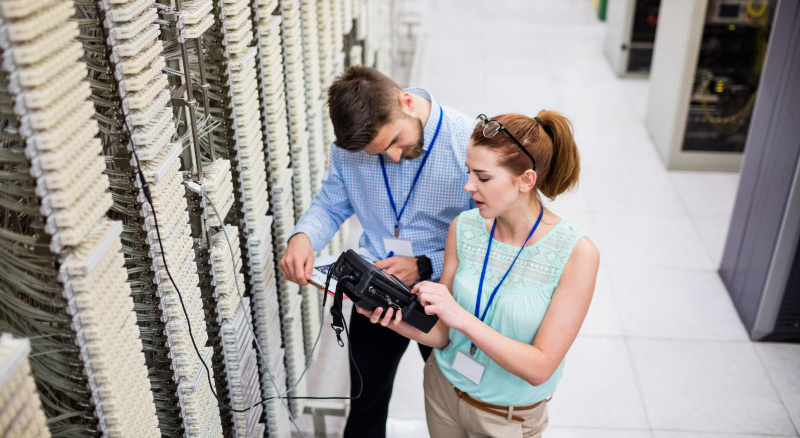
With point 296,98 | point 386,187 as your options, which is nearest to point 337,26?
point 296,98

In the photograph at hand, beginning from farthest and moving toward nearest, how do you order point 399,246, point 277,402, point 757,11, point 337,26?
point 757,11 → point 337,26 → point 277,402 → point 399,246

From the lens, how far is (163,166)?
1420 mm

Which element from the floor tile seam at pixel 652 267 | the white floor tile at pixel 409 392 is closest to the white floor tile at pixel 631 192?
the floor tile seam at pixel 652 267

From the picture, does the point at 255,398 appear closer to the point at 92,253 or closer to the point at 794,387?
the point at 92,253

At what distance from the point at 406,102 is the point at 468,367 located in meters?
0.76

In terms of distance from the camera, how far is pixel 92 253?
120 centimetres

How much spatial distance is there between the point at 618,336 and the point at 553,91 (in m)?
3.79

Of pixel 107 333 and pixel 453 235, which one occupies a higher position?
pixel 107 333

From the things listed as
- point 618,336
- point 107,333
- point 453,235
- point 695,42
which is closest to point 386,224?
point 453,235

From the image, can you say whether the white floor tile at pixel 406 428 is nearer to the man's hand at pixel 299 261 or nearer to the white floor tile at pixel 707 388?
the white floor tile at pixel 707 388

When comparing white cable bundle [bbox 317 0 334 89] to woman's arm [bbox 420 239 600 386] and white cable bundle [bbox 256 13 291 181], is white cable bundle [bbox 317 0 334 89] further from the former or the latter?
woman's arm [bbox 420 239 600 386]

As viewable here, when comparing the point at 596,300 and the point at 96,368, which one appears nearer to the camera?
the point at 96,368

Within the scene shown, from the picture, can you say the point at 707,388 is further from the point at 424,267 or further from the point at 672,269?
the point at 424,267

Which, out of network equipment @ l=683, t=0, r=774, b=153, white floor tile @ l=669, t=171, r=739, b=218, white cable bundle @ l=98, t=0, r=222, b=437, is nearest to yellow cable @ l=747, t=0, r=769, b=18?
network equipment @ l=683, t=0, r=774, b=153
